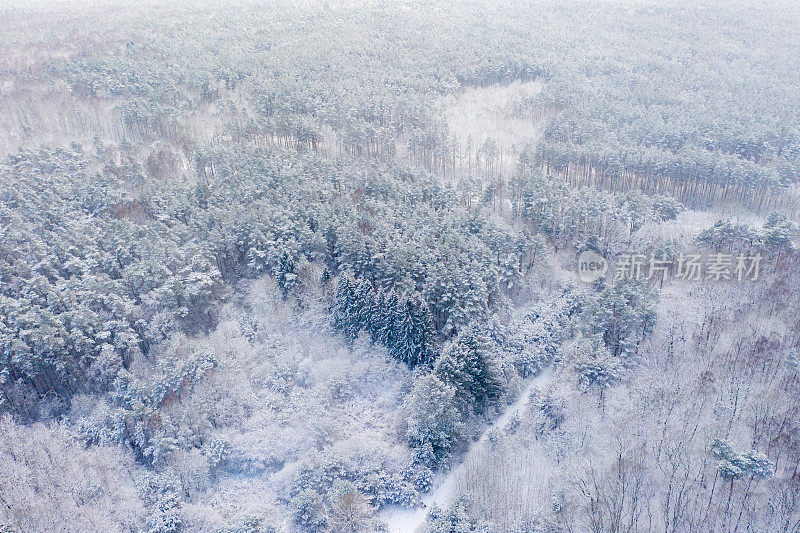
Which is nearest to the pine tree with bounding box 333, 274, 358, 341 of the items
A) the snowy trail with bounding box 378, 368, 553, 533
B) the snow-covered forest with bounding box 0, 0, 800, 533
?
the snow-covered forest with bounding box 0, 0, 800, 533

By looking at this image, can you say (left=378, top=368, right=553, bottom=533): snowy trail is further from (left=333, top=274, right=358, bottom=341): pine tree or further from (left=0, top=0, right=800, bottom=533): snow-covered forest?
(left=333, top=274, right=358, bottom=341): pine tree

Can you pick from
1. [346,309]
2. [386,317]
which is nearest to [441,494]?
[386,317]

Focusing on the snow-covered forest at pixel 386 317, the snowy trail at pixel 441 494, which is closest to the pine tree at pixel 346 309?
the snow-covered forest at pixel 386 317

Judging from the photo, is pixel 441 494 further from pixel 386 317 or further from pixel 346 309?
pixel 346 309

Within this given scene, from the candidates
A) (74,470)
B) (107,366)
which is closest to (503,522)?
(74,470)

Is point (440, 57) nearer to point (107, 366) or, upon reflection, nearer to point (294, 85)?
point (294, 85)
